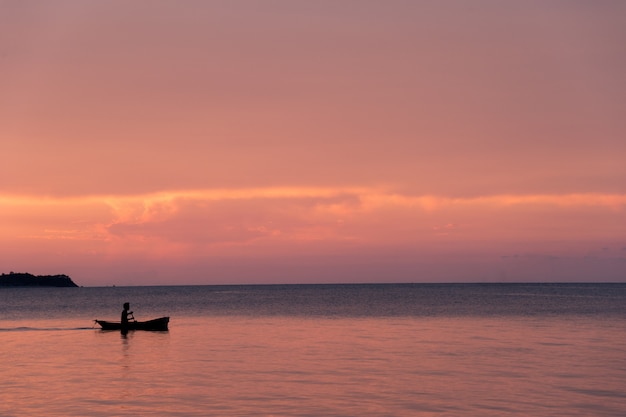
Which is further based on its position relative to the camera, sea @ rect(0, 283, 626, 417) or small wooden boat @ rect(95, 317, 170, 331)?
small wooden boat @ rect(95, 317, 170, 331)

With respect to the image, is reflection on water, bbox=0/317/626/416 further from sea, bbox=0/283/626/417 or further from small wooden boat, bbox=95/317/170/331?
small wooden boat, bbox=95/317/170/331

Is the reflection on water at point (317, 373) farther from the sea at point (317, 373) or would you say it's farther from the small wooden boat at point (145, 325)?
the small wooden boat at point (145, 325)

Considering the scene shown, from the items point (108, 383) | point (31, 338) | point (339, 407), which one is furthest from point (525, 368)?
point (31, 338)

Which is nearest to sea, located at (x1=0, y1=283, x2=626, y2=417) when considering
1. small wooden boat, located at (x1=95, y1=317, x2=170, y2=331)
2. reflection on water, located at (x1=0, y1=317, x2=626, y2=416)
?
reflection on water, located at (x1=0, y1=317, x2=626, y2=416)

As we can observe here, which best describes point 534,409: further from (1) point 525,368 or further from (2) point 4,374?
(2) point 4,374

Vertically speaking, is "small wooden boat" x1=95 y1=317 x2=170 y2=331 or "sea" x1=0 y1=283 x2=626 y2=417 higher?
"small wooden boat" x1=95 y1=317 x2=170 y2=331

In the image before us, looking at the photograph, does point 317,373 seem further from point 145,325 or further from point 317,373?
point 145,325

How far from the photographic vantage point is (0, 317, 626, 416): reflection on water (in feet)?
87.2

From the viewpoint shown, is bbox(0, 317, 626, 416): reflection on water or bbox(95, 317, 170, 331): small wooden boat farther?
bbox(95, 317, 170, 331): small wooden boat

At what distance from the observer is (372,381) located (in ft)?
105

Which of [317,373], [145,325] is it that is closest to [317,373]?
[317,373]

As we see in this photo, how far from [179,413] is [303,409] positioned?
14.9 feet

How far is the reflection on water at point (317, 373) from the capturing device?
26.6 m

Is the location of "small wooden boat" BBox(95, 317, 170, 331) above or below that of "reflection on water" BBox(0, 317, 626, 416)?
above
